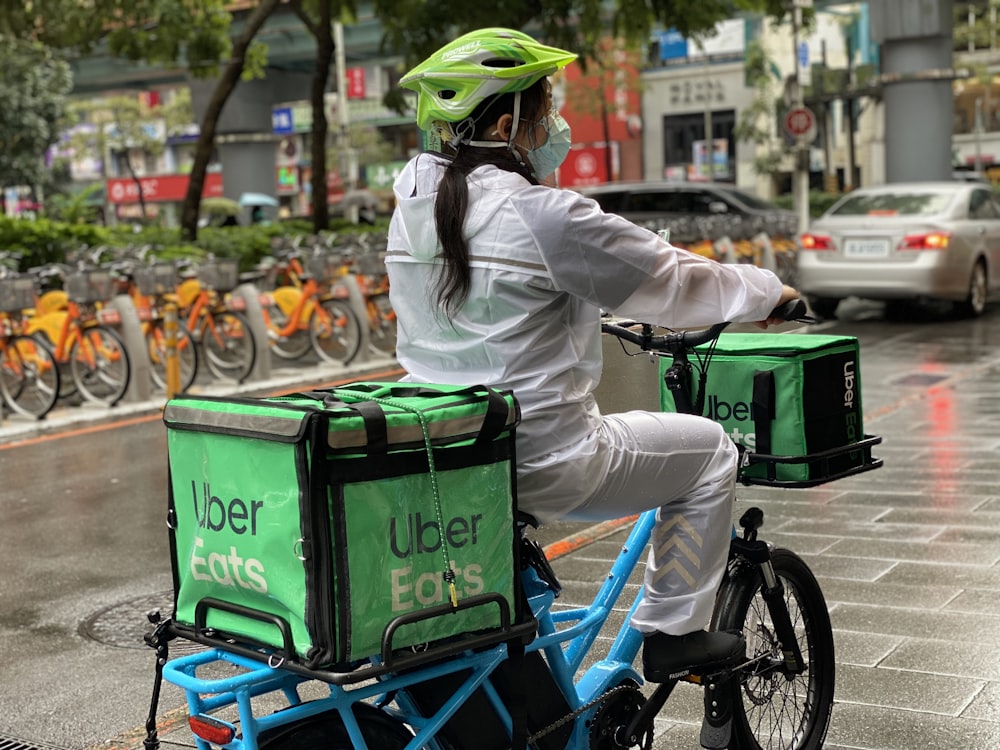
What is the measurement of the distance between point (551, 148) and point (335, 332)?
35.1 feet

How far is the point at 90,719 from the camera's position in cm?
439

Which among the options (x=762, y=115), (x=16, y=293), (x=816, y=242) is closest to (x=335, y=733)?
(x=16, y=293)

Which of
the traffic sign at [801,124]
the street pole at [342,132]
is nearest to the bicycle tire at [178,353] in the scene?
the traffic sign at [801,124]

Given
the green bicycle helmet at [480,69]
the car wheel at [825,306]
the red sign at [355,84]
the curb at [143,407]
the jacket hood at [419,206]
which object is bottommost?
the curb at [143,407]

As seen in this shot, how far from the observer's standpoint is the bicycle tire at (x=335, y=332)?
1342 cm

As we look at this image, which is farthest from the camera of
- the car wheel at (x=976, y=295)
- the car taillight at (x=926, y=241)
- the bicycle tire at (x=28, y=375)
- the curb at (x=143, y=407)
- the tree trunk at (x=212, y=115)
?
the tree trunk at (x=212, y=115)

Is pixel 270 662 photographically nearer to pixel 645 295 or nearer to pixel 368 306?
pixel 645 295

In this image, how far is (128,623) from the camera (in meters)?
5.45

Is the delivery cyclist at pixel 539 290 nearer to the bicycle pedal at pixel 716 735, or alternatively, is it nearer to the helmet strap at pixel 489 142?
the helmet strap at pixel 489 142

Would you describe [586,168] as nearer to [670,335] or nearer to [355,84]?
[355,84]

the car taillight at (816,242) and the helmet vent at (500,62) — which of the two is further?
the car taillight at (816,242)

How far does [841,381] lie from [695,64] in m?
56.6

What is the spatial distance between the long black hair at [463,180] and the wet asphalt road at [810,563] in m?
1.19

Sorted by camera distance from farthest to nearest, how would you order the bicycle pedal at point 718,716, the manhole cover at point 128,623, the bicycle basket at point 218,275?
the bicycle basket at point 218,275
the manhole cover at point 128,623
the bicycle pedal at point 718,716
